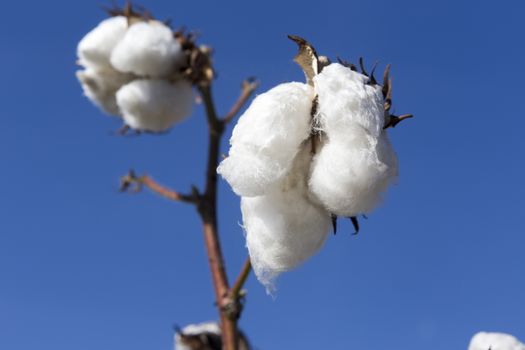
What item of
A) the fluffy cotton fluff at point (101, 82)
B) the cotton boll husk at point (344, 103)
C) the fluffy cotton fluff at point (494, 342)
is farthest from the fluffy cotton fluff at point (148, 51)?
the cotton boll husk at point (344, 103)

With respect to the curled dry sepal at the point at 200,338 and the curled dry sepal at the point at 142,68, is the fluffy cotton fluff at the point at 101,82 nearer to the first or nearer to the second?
the curled dry sepal at the point at 142,68

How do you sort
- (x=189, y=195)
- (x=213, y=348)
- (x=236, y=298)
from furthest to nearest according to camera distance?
(x=213, y=348) → (x=189, y=195) → (x=236, y=298)

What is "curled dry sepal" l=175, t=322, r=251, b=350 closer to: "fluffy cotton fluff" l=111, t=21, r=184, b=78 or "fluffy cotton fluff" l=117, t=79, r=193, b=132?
"fluffy cotton fluff" l=117, t=79, r=193, b=132

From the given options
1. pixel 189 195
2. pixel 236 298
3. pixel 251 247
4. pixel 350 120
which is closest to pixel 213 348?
pixel 189 195

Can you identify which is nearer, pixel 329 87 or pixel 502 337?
pixel 329 87

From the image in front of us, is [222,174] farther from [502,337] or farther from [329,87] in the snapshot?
[502,337]

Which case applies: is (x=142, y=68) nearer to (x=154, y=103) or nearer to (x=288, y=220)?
(x=154, y=103)

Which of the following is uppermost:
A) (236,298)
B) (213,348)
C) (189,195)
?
(189,195)
